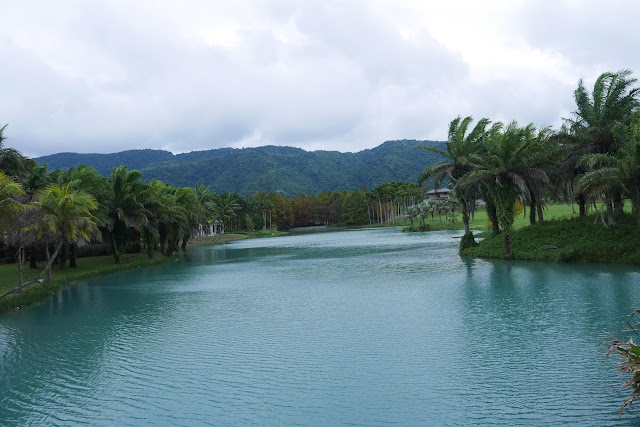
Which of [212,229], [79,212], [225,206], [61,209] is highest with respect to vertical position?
[225,206]

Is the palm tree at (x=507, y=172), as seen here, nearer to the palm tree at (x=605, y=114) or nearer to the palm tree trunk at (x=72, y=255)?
the palm tree at (x=605, y=114)

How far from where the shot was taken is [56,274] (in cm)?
3497

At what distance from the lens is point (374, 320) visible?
16.9 m

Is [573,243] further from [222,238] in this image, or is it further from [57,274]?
[222,238]

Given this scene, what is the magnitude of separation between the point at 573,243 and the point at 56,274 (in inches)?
1381

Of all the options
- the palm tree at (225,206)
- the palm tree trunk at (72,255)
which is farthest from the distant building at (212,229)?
the palm tree trunk at (72,255)

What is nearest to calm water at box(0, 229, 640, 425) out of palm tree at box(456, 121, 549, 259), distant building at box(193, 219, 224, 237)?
palm tree at box(456, 121, 549, 259)

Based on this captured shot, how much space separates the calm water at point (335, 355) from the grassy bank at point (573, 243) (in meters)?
2.57

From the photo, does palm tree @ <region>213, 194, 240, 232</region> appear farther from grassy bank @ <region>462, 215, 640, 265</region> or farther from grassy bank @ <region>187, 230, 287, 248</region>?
grassy bank @ <region>462, 215, 640, 265</region>

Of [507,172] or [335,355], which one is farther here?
[507,172]

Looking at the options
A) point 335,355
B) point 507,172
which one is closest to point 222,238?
point 507,172

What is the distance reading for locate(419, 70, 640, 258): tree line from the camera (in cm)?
2498

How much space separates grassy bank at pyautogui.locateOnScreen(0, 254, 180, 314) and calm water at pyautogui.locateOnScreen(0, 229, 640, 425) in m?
1.06

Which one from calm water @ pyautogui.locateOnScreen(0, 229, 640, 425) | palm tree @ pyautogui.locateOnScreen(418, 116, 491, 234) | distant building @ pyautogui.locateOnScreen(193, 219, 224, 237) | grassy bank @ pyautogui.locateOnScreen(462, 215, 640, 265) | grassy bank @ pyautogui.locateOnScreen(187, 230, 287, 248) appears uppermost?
palm tree @ pyautogui.locateOnScreen(418, 116, 491, 234)
